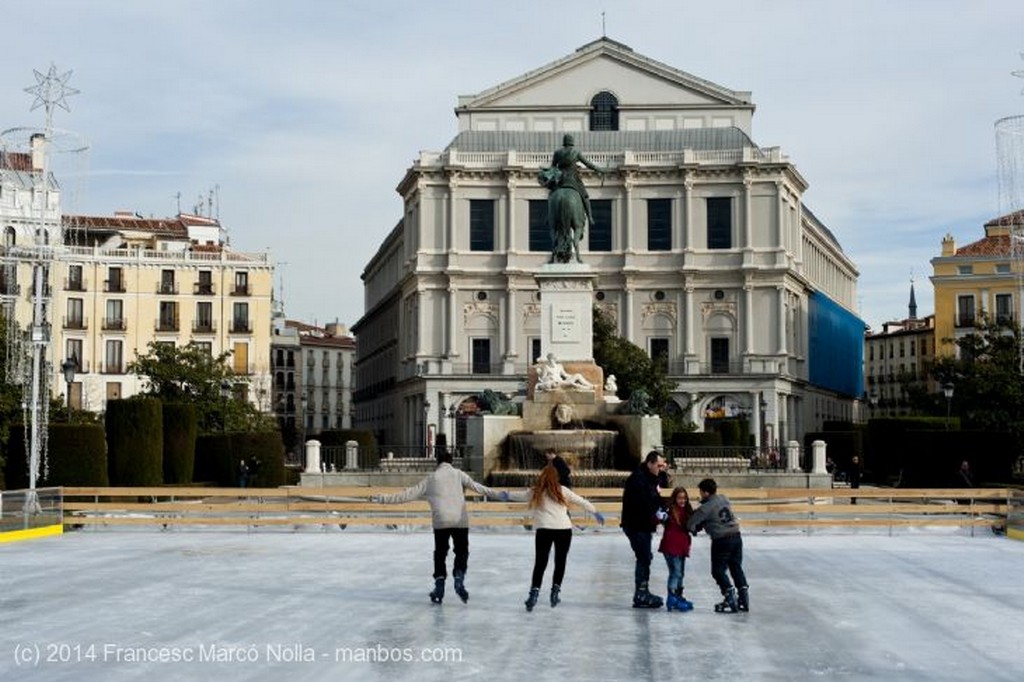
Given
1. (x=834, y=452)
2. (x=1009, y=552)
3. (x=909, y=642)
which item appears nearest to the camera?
(x=909, y=642)

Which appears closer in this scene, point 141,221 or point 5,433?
point 5,433

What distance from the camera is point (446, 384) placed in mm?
96438

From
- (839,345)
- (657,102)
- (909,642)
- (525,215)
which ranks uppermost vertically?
(657,102)

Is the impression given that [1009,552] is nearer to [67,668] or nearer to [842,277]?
Result: [67,668]

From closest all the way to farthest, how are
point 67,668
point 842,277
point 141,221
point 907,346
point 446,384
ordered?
point 67,668, point 446,384, point 141,221, point 842,277, point 907,346

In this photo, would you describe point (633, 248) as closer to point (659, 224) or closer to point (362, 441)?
point (659, 224)

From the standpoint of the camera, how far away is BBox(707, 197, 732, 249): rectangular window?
98.8 m

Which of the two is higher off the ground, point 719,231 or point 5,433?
point 719,231

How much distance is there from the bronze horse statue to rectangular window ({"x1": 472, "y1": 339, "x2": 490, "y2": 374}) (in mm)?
61634

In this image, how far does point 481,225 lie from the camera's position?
9994cm

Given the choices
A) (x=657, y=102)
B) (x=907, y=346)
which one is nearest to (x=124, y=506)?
(x=657, y=102)

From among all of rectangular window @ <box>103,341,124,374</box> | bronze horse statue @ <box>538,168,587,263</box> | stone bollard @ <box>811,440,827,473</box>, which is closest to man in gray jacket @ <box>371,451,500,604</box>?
bronze horse statue @ <box>538,168,587,263</box>

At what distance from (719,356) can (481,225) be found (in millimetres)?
18063

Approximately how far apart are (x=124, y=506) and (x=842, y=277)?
11194 centimetres
